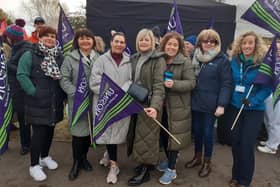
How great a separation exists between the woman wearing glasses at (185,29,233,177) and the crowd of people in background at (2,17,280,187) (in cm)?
1

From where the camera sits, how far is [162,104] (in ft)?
9.88

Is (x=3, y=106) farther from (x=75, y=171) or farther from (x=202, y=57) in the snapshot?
(x=202, y=57)

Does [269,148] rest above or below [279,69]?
below

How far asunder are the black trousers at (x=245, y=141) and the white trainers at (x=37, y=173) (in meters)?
2.40

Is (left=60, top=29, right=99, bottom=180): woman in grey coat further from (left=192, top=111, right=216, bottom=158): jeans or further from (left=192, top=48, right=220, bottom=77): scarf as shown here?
(left=192, top=111, right=216, bottom=158): jeans

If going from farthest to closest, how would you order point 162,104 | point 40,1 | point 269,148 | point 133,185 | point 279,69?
point 40,1 → point 269,148 → point 133,185 → point 162,104 → point 279,69

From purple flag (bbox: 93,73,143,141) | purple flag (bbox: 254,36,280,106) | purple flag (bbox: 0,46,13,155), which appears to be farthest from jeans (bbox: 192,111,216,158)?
purple flag (bbox: 0,46,13,155)

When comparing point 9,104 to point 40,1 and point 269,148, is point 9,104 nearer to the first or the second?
point 269,148

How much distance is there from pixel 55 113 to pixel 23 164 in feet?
3.71

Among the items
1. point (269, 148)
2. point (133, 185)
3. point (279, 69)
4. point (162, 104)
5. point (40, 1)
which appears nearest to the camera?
point (279, 69)

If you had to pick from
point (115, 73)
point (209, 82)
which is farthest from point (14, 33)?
point (209, 82)

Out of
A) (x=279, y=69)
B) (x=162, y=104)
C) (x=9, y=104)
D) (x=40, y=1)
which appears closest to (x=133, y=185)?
(x=162, y=104)

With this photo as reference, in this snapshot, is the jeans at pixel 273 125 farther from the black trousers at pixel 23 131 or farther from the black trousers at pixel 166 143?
the black trousers at pixel 23 131

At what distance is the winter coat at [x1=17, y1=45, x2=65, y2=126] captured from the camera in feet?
9.84
